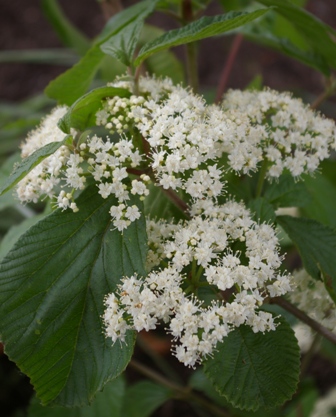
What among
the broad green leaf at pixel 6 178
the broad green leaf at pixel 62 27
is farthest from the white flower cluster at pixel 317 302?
the broad green leaf at pixel 62 27

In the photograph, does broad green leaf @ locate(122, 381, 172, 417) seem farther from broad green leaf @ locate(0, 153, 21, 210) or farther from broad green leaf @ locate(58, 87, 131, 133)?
broad green leaf @ locate(58, 87, 131, 133)

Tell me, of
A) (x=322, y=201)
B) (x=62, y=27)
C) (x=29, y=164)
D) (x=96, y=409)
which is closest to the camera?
(x=29, y=164)

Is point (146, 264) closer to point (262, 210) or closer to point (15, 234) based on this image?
point (262, 210)

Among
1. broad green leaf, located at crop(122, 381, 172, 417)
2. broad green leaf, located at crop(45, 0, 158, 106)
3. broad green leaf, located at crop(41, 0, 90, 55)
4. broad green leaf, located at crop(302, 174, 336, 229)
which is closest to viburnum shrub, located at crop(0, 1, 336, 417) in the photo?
broad green leaf, located at crop(45, 0, 158, 106)

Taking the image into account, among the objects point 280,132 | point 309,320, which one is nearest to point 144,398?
point 309,320

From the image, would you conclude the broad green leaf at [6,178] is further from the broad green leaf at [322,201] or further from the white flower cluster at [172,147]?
the broad green leaf at [322,201]
